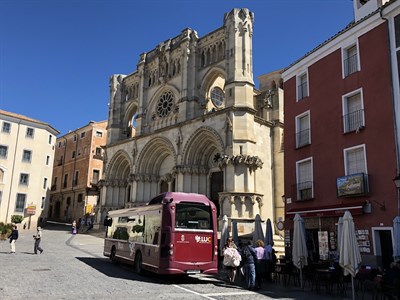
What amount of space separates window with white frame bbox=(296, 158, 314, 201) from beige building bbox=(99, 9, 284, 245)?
243 inches

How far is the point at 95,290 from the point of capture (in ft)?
32.9

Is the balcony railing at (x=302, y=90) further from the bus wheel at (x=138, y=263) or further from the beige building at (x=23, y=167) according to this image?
the beige building at (x=23, y=167)

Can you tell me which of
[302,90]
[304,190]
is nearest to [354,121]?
[304,190]

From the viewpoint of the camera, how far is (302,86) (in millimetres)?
19594

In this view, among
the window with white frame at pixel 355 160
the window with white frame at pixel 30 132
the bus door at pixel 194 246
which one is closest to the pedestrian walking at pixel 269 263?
the bus door at pixel 194 246

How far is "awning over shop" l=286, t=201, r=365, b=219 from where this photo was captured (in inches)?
565

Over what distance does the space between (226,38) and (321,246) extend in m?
18.0

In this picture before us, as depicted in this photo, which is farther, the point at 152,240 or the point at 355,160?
the point at 355,160

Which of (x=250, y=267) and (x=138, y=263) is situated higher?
(x=250, y=267)

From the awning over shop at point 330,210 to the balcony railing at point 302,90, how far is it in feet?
19.3

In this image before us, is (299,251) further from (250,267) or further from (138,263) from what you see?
(138,263)

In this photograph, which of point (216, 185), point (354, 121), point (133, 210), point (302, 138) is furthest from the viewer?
point (216, 185)

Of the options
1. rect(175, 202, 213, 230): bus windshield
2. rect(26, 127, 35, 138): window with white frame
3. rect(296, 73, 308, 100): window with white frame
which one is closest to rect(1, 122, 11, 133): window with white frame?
rect(26, 127, 35, 138): window with white frame

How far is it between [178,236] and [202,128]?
52.9 ft
